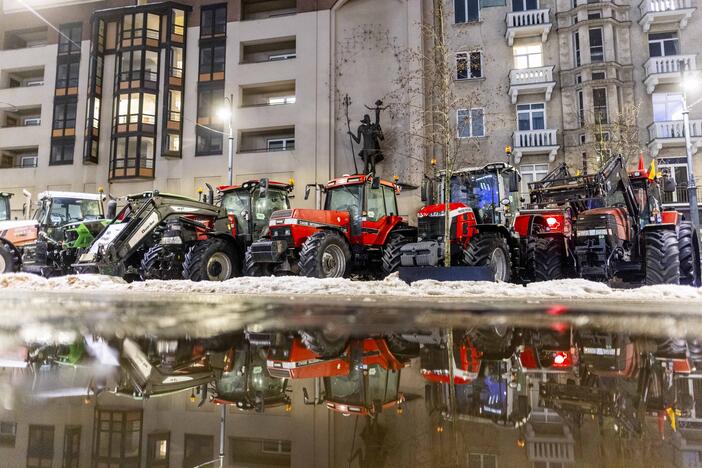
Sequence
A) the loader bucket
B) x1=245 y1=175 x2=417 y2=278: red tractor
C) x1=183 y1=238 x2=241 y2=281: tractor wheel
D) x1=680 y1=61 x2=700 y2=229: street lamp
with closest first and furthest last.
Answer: the loader bucket < x1=245 y1=175 x2=417 y2=278: red tractor < x1=183 y1=238 x2=241 y2=281: tractor wheel < x1=680 y1=61 x2=700 y2=229: street lamp

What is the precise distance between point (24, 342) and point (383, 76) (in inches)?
871

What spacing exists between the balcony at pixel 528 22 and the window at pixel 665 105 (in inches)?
254

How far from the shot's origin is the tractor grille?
9908 millimetres

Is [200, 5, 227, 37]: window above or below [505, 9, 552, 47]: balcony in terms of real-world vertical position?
above

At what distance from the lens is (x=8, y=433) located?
142 centimetres

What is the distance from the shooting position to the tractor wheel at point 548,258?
9.59 meters

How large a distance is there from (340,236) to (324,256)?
0.78m

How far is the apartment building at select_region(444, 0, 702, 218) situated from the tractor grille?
429 inches

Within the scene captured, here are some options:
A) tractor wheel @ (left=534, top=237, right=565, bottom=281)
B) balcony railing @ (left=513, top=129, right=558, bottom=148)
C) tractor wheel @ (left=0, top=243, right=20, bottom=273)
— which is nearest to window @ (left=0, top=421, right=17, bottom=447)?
tractor wheel @ (left=534, top=237, right=565, bottom=281)

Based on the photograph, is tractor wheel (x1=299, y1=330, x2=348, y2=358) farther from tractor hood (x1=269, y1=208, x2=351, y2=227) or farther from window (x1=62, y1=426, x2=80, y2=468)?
tractor hood (x1=269, y1=208, x2=351, y2=227)

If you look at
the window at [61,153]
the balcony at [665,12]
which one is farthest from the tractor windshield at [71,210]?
the balcony at [665,12]

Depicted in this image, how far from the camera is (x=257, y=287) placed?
8.28 m

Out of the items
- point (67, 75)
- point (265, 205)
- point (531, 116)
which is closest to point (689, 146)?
point (531, 116)

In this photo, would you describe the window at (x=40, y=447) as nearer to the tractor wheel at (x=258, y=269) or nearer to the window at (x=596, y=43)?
the tractor wheel at (x=258, y=269)
